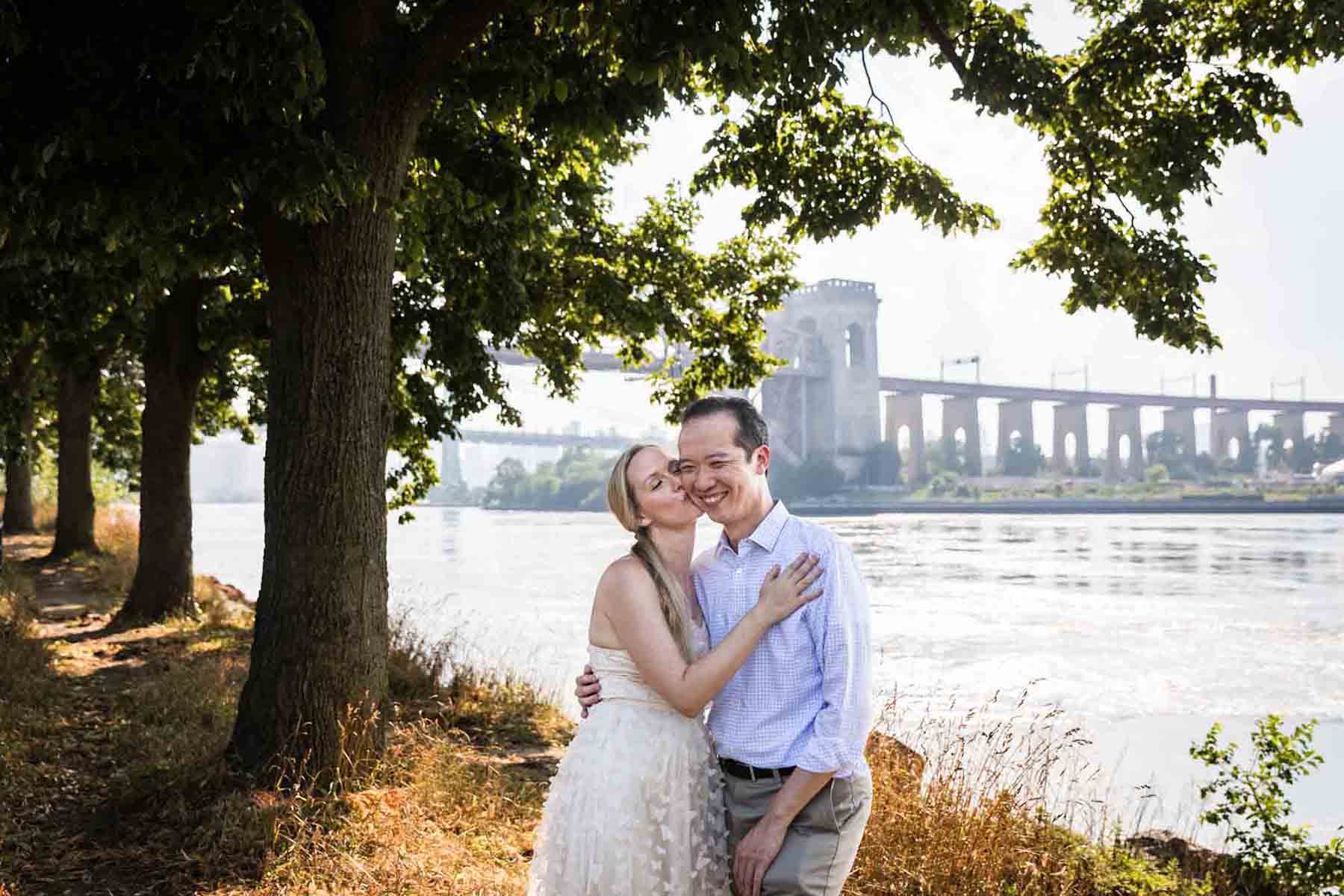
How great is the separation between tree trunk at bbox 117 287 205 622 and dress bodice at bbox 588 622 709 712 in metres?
8.89

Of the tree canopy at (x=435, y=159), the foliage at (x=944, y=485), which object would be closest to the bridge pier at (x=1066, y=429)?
the foliage at (x=944, y=485)

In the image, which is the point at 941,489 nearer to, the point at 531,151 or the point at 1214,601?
the point at 1214,601

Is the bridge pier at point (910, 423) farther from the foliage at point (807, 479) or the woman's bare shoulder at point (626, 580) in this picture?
the woman's bare shoulder at point (626, 580)

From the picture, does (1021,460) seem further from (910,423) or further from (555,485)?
(555,485)

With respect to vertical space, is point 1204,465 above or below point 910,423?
below

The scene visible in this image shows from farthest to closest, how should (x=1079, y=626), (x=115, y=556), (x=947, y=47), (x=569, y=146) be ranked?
(x=1079, y=626), (x=115, y=556), (x=569, y=146), (x=947, y=47)

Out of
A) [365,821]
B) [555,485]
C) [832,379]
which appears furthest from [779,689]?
[555,485]

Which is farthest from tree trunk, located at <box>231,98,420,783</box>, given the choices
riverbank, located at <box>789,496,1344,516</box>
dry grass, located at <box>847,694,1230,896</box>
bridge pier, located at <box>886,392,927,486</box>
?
bridge pier, located at <box>886,392,927,486</box>

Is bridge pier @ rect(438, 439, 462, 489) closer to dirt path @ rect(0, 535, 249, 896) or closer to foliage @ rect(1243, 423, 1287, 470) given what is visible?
foliage @ rect(1243, 423, 1287, 470)

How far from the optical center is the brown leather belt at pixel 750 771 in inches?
101

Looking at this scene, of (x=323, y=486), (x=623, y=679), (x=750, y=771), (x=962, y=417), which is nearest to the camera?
(x=750, y=771)

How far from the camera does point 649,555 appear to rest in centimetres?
276

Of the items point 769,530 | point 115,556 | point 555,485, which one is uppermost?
point 769,530

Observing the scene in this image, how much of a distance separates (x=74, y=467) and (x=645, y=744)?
51.2 ft
